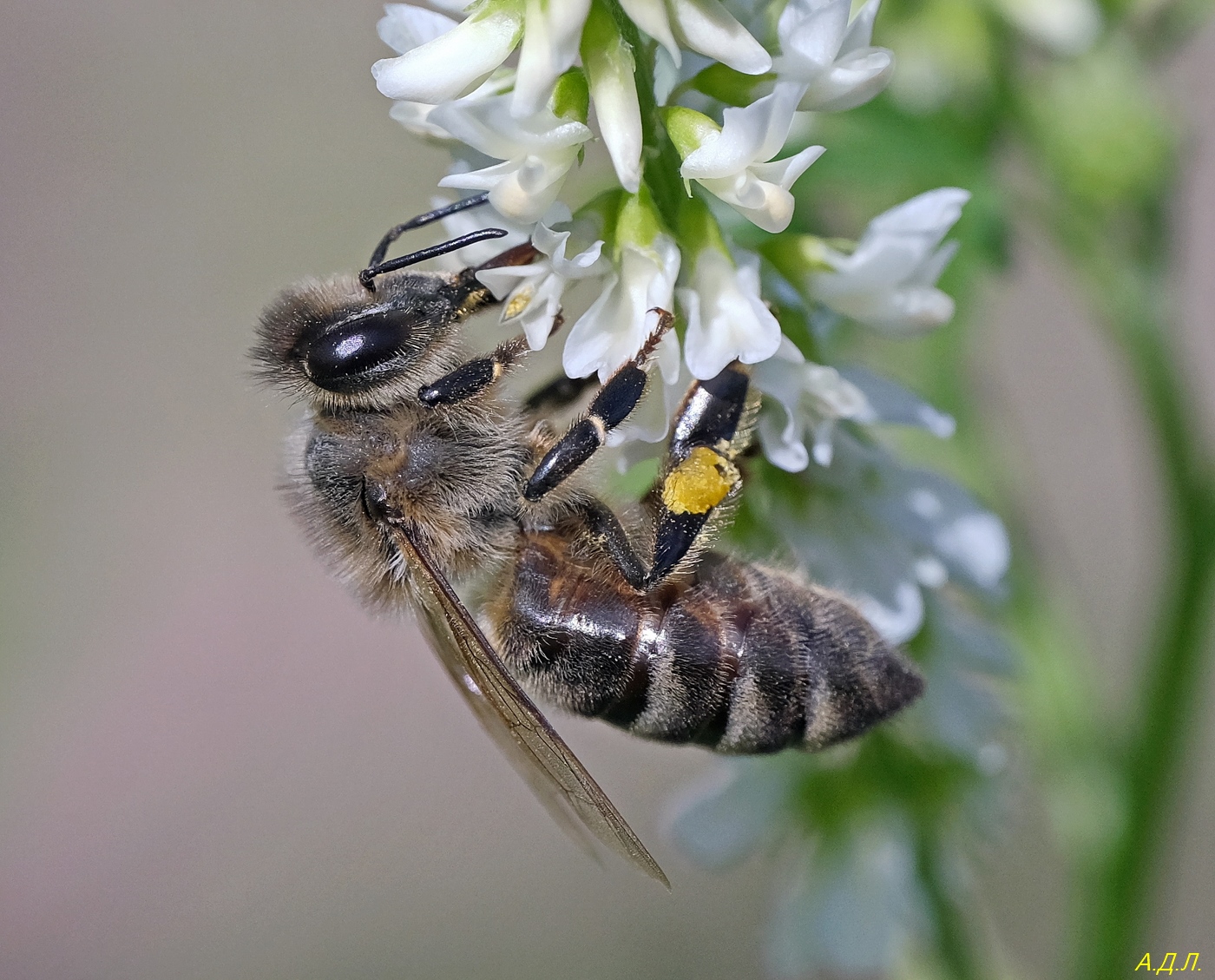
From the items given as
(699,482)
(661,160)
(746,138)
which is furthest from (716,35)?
(699,482)

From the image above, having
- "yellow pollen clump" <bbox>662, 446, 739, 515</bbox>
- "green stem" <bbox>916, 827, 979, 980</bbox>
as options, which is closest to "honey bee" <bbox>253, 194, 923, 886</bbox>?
"yellow pollen clump" <bbox>662, 446, 739, 515</bbox>

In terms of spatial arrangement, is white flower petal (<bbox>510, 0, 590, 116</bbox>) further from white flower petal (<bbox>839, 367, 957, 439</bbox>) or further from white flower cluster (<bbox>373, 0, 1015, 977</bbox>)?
white flower petal (<bbox>839, 367, 957, 439</bbox>)

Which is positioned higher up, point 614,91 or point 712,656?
point 614,91

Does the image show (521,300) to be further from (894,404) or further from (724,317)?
(894,404)

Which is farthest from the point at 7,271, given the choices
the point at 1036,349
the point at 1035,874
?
the point at 1035,874

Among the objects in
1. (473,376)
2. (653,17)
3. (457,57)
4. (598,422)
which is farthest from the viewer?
(473,376)
